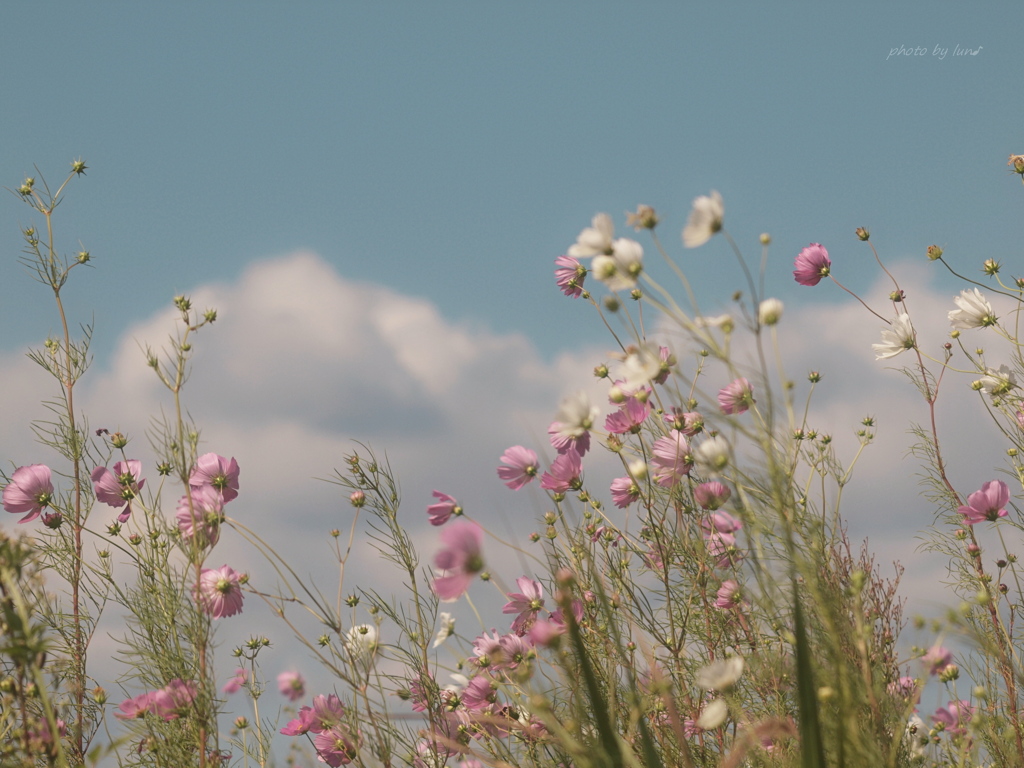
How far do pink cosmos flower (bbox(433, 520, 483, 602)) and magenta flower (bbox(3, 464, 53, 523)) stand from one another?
1572mm

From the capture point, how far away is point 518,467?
5.67 ft

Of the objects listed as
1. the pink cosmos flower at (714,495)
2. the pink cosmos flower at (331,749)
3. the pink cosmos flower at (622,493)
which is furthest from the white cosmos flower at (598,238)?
the pink cosmos flower at (331,749)

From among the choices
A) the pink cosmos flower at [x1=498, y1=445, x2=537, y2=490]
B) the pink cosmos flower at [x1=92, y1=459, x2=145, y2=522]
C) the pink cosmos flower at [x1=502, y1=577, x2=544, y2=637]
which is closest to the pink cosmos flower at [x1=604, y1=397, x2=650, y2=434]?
the pink cosmos flower at [x1=498, y1=445, x2=537, y2=490]

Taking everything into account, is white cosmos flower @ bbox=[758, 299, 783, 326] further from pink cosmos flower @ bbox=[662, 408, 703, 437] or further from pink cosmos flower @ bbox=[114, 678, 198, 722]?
pink cosmos flower @ bbox=[114, 678, 198, 722]

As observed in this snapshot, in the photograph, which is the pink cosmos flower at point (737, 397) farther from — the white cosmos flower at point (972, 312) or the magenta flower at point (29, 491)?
the magenta flower at point (29, 491)

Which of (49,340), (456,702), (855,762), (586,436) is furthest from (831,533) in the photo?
(49,340)

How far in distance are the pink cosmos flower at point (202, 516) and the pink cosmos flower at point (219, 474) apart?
4 centimetres

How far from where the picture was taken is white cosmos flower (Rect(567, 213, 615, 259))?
1.24 meters

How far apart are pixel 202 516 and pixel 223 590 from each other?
0.59 feet

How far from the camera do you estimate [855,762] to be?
1.06m

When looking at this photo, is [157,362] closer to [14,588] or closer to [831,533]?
[14,588]

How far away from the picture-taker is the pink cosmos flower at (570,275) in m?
2.22

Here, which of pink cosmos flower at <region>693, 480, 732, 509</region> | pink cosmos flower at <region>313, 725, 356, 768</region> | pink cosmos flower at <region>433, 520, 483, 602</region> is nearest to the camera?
pink cosmos flower at <region>433, 520, 483, 602</region>

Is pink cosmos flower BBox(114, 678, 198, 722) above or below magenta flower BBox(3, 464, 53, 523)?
below
